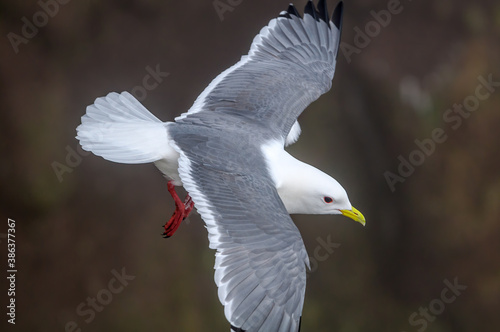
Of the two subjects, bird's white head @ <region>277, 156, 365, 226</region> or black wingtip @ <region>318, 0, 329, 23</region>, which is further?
black wingtip @ <region>318, 0, 329, 23</region>

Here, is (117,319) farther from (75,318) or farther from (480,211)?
(480,211)

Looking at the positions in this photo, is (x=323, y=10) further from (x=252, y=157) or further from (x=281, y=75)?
(x=252, y=157)

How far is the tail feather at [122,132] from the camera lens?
204 centimetres

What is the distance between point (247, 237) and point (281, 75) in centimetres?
83

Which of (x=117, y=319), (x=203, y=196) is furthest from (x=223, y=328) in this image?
(x=203, y=196)

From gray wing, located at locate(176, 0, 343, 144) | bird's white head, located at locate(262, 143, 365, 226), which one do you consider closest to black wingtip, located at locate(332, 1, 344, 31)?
gray wing, located at locate(176, 0, 343, 144)

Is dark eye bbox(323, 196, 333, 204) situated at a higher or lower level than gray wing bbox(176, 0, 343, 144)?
lower

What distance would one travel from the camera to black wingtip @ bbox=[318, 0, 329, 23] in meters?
2.69

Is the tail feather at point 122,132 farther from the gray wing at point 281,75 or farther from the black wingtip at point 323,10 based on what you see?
the black wingtip at point 323,10

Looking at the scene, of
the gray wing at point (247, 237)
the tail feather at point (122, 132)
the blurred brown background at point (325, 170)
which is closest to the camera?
the gray wing at point (247, 237)

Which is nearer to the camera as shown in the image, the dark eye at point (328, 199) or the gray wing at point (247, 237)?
the gray wing at point (247, 237)

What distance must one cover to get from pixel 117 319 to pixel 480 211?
2.17 metres

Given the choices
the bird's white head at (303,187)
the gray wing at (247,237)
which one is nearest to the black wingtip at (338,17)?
the bird's white head at (303,187)

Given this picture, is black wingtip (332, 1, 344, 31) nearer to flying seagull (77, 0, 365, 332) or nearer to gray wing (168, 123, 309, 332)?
flying seagull (77, 0, 365, 332)
